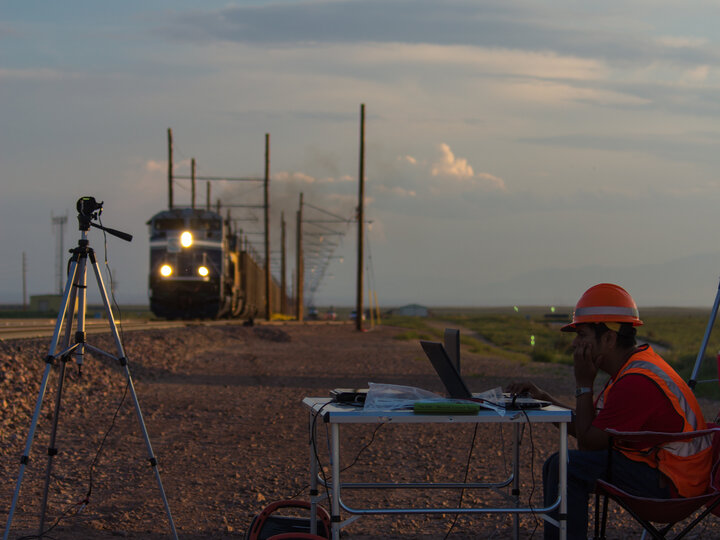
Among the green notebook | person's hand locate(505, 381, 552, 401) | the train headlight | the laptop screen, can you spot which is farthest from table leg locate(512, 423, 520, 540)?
the train headlight

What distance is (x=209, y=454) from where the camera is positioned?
867cm

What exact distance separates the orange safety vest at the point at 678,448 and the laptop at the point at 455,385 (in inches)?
17.7

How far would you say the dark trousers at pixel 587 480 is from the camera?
422cm

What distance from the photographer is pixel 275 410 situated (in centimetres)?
1198

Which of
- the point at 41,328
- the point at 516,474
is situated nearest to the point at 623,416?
the point at 516,474

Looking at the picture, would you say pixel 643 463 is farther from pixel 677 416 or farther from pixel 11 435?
pixel 11 435

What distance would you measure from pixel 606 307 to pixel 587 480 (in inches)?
37.5

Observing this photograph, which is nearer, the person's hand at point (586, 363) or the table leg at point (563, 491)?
the table leg at point (563, 491)

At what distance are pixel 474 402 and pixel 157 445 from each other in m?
5.85

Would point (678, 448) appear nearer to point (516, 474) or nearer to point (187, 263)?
point (516, 474)

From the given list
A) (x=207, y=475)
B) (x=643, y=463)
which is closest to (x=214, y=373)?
(x=207, y=475)

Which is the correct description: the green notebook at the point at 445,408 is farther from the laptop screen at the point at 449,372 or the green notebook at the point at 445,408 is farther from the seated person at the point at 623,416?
the seated person at the point at 623,416

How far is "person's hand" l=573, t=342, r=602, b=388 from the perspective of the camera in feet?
14.1

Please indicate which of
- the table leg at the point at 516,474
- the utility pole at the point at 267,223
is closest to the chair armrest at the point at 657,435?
the table leg at the point at 516,474
